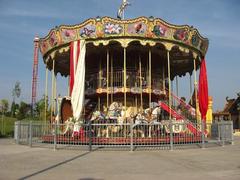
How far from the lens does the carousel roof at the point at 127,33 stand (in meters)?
18.3

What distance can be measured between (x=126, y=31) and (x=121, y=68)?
3.88m

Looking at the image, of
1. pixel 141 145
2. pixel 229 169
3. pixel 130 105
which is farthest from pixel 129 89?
pixel 229 169

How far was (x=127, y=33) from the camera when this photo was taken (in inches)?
723

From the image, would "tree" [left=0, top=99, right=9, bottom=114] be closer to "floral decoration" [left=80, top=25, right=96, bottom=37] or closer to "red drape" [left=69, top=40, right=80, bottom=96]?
"red drape" [left=69, top=40, right=80, bottom=96]

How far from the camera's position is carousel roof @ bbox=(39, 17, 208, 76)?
1831 cm

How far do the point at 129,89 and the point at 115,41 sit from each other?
10.7ft

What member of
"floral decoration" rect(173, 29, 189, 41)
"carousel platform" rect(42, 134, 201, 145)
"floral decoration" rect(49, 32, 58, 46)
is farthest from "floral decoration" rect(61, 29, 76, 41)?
"carousel platform" rect(42, 134, 201, 145)

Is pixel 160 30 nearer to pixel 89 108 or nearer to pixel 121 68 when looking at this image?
pixel 121 68

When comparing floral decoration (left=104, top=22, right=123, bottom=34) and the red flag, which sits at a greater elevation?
floral decoration (left=104, top=22, right=123, bottom=34)

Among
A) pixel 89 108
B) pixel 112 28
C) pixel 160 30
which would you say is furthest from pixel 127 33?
pixel 89 108

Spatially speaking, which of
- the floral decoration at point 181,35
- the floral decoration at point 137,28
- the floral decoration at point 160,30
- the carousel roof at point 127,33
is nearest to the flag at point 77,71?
the carousel roof at point 127,33

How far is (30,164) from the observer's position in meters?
9.46

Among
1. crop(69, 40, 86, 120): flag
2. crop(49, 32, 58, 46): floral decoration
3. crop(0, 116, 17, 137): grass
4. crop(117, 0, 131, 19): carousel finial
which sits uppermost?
crop(117, 0, 131, 19): carousel finial

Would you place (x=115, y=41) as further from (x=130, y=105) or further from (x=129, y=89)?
(x=130, y=105)
